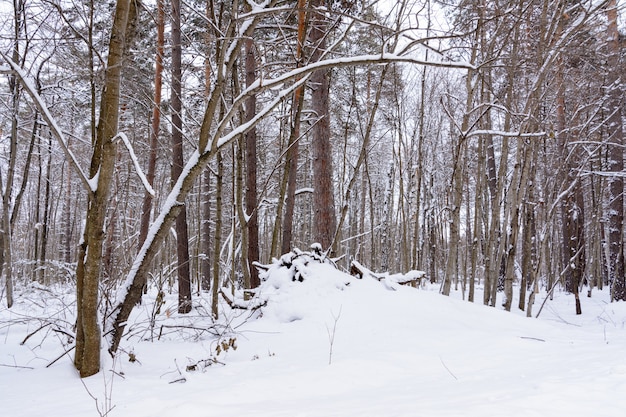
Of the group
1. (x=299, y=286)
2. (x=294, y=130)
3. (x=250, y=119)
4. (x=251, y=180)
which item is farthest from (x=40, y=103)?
(x=251, y=180)

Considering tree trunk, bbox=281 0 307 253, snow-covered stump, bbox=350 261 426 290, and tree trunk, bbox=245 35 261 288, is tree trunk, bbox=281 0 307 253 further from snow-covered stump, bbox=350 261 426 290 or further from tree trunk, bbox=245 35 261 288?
snow-covered stump, bbox=350 261 426 290

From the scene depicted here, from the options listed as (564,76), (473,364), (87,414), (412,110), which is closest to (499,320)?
(473,364)

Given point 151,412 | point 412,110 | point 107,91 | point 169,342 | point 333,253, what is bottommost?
point 169,342

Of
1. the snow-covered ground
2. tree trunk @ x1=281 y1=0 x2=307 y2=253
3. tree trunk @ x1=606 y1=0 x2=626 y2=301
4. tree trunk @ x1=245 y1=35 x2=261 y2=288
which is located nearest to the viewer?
the snow-covered ground

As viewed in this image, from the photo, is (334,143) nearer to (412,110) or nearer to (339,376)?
(412,110)

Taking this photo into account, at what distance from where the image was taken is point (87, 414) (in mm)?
2104

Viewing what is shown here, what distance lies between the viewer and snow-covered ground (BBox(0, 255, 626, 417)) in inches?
71.6

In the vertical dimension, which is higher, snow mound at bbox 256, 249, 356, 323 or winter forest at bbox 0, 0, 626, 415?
winter forest at bbox 0, 0, 626, 415

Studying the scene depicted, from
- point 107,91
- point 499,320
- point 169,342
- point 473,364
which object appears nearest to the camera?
point 473,364

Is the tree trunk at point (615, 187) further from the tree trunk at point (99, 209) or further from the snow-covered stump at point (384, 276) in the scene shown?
the tree trunk at point (99, 209)

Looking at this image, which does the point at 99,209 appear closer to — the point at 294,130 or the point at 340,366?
the point at 340,366

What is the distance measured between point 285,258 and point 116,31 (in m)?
3.39

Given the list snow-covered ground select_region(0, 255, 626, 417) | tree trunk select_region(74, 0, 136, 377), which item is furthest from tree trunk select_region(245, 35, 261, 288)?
tree trunk select_region(74, 0, 136, 377)

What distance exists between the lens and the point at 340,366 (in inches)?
107
